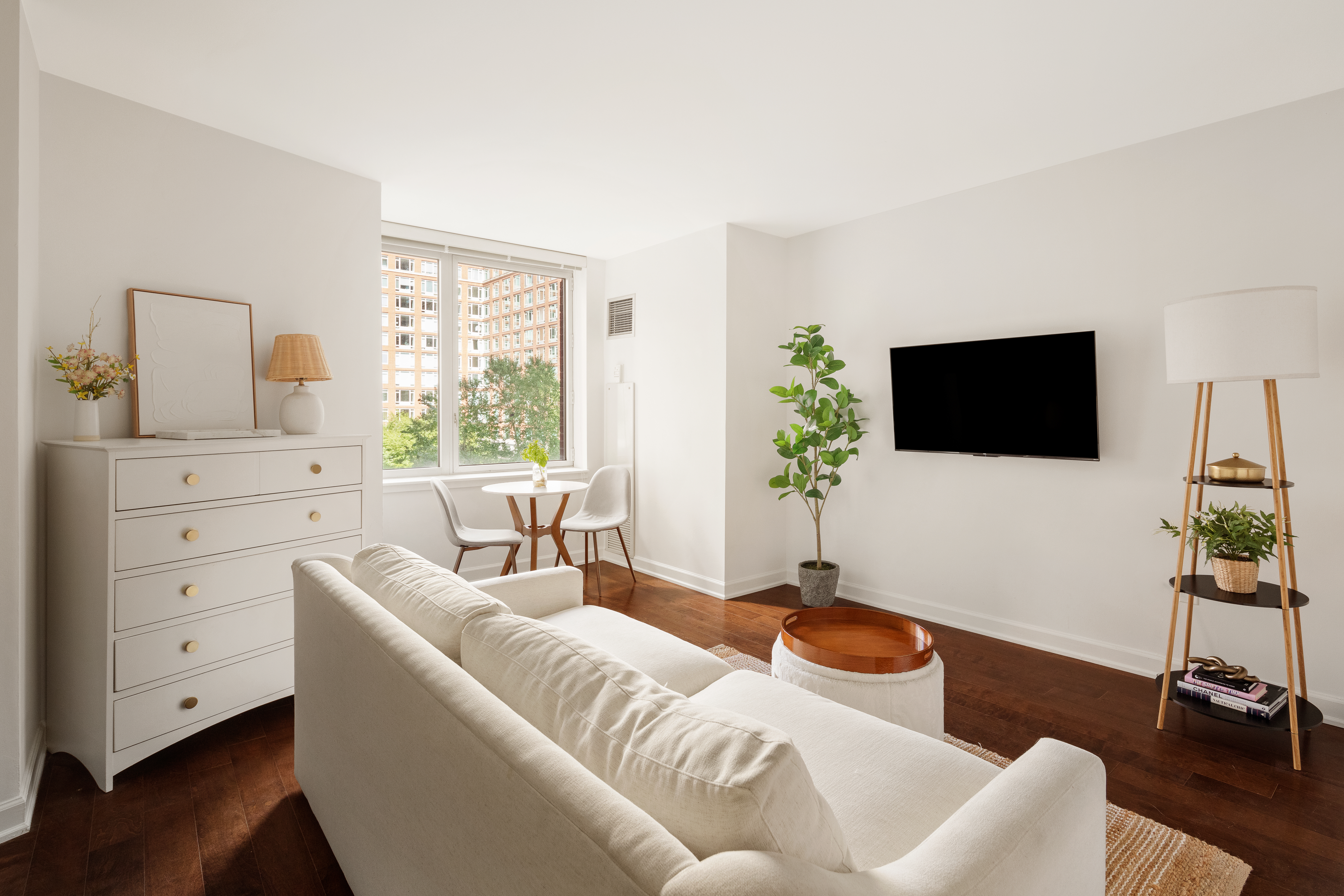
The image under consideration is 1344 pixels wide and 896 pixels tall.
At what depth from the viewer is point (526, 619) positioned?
137 cm

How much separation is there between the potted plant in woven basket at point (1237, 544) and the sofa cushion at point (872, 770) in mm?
1749

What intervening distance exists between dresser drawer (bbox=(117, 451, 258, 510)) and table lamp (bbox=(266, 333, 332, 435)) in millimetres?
582

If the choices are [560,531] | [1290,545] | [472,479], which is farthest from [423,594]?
[472,479]

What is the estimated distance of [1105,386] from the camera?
10.6 feet

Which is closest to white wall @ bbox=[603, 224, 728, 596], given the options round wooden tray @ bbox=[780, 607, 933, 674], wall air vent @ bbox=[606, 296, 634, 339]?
wall air vent @ bbox=[606, 296, 634, 339]

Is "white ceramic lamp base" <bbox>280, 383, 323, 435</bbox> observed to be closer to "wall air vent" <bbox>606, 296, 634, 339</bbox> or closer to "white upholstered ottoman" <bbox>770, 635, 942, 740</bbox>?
"white upholstered ottoman" <bbox>770, 635, 942, 740</bbox>

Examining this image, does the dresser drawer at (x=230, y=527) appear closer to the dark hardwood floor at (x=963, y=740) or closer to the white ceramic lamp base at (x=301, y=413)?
the white ceramic lamp base at (x=301, y=413)

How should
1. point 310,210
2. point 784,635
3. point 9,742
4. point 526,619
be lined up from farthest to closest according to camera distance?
point 310,210, point 784,635, point 9,742, point 526,619

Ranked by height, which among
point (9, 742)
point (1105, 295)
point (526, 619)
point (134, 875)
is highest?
point (1105, 295)

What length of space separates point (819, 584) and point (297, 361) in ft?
10.3

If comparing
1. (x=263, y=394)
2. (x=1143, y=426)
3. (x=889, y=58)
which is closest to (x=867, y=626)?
(x=1143, y=426)

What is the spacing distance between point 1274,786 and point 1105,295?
2152 millimetres

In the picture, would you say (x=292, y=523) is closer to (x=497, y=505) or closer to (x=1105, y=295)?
(x=497, y=505)

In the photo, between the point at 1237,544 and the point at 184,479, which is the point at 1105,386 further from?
the point at 184,479
